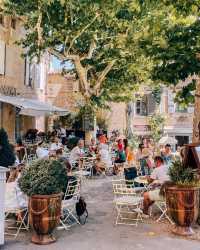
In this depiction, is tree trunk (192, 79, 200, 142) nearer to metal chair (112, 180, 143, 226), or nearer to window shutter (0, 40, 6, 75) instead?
metal chair (112, 180, 143, 226)

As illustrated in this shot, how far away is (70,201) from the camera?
24.1 feet

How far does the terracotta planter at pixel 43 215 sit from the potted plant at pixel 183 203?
207 cm

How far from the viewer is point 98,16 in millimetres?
15141

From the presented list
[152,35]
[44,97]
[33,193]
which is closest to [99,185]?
[152,35]

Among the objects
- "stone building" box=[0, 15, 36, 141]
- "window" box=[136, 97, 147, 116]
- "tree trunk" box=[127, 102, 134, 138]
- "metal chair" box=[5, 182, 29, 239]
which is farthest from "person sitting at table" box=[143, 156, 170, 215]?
"window" box=[136, 97, 147, 116]

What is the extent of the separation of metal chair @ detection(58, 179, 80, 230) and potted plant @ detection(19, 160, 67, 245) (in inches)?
30.2

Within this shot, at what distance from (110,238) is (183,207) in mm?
1391

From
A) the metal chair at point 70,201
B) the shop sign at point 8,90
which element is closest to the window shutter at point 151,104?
the shop sign at point 8,90

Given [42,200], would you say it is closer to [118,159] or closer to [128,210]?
[128,210]

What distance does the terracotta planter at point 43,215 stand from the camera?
6.16 meters

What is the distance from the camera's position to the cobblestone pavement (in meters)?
6.20

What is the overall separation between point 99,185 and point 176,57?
5463 mm

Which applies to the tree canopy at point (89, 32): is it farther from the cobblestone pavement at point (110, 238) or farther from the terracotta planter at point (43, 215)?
the terracotta planter at point (43, 215)

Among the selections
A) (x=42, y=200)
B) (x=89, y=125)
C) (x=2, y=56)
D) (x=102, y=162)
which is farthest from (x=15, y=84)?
(x=42, y=200)
